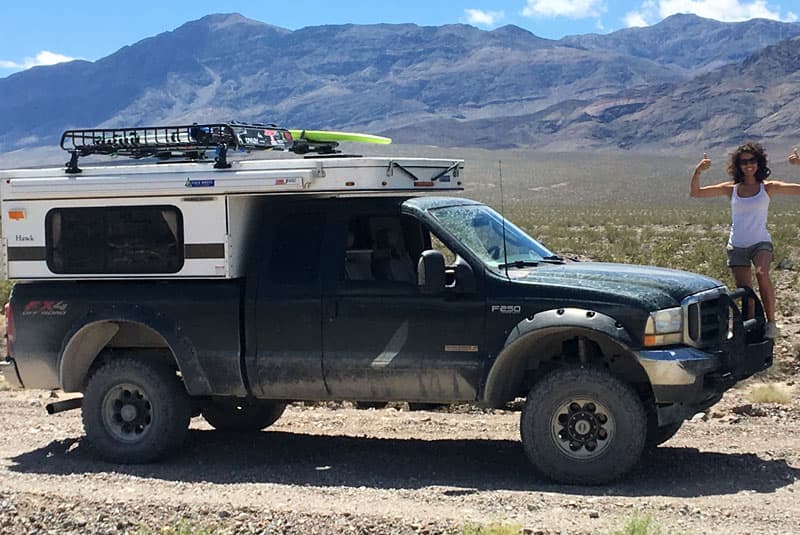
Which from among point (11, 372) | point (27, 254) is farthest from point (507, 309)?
point (11, 372)

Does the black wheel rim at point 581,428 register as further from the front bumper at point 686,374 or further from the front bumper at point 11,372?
the front bumper at point 11,372

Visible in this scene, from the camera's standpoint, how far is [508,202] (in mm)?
73438

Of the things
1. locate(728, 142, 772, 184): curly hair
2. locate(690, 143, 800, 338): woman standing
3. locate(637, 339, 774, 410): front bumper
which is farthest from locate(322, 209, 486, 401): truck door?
locate(728, 142, 772, 184): curly hair

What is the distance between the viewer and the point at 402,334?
325 inches

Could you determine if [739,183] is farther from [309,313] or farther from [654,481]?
[309,313]

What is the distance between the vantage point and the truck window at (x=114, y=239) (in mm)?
8875

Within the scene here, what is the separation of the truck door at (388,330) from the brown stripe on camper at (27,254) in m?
2.37

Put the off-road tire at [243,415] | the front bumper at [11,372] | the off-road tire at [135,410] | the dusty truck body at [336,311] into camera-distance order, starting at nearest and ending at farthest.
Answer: the dusty truck body at [336,311], the off-road tire at [135,410], the front bumper at [11,372], the off-road tire at [243,415]

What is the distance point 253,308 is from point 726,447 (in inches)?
149

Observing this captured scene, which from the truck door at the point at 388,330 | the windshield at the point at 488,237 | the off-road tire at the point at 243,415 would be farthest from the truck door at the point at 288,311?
the off-road tire at the point at 243,415

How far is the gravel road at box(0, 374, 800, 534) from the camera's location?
6.89 metres

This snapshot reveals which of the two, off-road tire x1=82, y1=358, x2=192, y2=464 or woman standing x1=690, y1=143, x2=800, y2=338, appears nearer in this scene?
off-road tire x1=82, y1=358, x2=192, y2=464

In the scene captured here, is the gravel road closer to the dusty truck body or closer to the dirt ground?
the dirt ground

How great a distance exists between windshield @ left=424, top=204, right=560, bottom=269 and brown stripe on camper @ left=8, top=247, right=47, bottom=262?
311 cm
